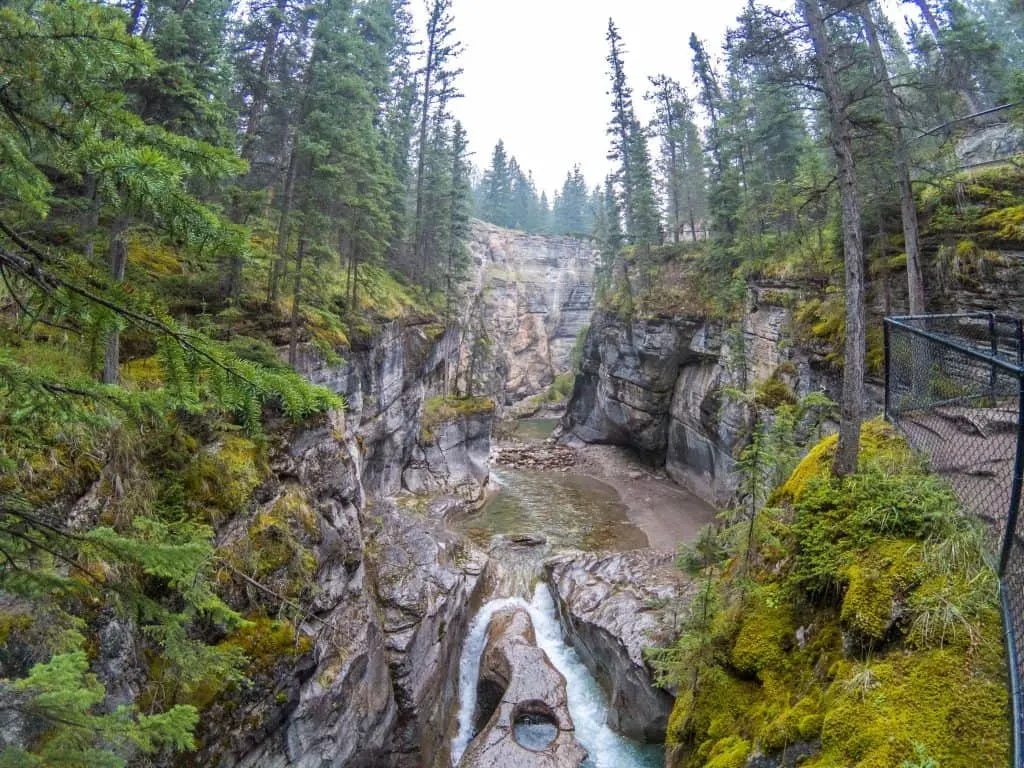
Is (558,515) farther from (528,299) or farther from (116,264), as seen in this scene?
(528,299)

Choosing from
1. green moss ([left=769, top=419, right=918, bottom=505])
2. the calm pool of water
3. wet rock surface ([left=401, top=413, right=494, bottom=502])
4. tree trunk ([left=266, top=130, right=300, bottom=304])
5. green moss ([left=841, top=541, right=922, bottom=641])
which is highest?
tree trunk ([left=266, top=130, right=300, bottom=304])

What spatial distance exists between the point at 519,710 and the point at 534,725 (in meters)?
0.50

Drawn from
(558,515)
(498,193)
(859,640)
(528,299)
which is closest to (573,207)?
(498,193)

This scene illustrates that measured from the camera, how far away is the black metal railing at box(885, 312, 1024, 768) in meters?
4.06

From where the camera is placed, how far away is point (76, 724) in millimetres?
3418

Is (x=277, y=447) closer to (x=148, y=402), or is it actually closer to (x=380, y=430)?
(x=148, y=402)

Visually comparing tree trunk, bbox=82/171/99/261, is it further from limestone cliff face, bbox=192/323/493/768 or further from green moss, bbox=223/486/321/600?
green moss, bbox=223/486/321/600

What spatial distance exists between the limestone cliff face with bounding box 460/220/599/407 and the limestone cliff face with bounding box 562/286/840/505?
18.7 meters

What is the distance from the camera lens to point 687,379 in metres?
32.0

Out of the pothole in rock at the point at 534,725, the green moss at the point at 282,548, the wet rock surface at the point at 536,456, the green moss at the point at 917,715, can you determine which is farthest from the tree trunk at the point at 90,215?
the wet rock surface at the point at 536,456

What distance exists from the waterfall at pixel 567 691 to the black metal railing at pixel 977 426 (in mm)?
9399

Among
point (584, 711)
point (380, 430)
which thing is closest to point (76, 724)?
point (584, 711)

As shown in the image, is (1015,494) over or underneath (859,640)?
over

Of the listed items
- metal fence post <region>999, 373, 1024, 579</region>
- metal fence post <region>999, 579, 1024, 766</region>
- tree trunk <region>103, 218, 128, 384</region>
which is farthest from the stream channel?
tree trunk <region>103, 218, 128, 384</region>
